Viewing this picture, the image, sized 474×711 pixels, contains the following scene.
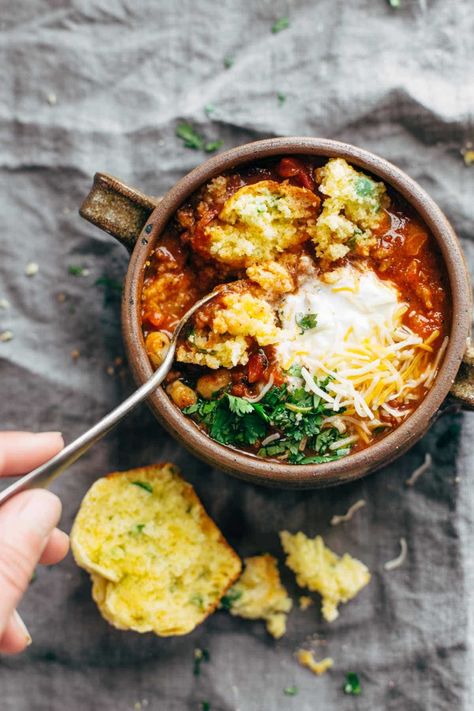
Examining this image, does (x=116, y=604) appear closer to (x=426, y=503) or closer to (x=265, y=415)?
(x=265, y=415)

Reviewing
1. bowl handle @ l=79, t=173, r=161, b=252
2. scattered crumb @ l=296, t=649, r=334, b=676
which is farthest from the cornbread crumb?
bowl handle @ l=79, t=173, r=161, b=252

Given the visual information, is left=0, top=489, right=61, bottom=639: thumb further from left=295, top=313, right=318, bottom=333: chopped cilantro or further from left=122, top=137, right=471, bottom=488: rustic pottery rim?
left=295, top=313, right=318, bottom=333: chopped cilantro

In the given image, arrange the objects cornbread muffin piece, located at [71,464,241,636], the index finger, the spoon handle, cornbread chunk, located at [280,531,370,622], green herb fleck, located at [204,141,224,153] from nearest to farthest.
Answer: the spoon handle → the index finger → cornbread muffin piece, located at [71,464,241,636] → cornbread chunk, located at [280,531,370,622] → green herb fleck, located at [204,141,224,153]

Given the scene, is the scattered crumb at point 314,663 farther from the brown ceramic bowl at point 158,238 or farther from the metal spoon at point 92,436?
the metal spoon at point 92,436

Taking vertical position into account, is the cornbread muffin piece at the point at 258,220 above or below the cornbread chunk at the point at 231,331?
above

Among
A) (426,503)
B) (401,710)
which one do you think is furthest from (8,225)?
(401,710)

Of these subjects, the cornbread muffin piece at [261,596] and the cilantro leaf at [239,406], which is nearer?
the cilantro leaf at [239,406]

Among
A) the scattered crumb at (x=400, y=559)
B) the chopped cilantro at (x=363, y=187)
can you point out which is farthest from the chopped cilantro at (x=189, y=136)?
the scattered crumb at (x=400, y=559)
